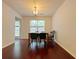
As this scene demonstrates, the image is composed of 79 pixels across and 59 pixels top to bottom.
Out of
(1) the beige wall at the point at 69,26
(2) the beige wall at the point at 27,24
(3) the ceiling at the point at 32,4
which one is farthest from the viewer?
(2) the beige wall at the point at 27,24

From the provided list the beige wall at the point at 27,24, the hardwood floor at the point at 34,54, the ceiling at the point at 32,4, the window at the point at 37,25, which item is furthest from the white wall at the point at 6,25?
the window at the point at 37,25

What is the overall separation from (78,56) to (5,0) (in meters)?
6.09

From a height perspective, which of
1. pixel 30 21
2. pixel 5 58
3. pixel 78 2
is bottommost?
pixel 5 58

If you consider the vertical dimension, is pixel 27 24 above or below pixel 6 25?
above

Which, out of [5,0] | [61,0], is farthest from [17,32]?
[61,0]

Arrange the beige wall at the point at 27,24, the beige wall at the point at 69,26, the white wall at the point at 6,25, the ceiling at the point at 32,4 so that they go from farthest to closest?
the beige wall at the point at 27,24 < the ceiling at the point at 32,4 < the white wall at the point at 6,25 < the beige wall at the point at 69,26

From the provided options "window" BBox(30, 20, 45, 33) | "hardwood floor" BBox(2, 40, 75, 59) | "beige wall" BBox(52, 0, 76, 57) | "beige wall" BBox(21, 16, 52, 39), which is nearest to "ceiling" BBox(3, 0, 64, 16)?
"beige wall" BBox(52, 0, 76, 57)

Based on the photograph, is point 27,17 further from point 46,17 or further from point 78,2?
point 78,2

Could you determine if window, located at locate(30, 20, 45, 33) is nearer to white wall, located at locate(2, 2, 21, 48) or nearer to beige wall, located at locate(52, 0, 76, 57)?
white wall, located at locate(2, 2, 21, 48)

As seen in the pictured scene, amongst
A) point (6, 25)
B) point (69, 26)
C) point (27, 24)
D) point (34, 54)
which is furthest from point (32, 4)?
point (27, 24)

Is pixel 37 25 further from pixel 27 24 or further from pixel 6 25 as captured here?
pixel 6 25

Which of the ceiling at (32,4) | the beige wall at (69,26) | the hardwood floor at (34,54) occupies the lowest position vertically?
the hardwood floor at (34,54)

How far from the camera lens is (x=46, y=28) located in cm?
1231

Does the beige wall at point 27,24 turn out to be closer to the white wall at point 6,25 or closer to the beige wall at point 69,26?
the white wall at point 6,25
